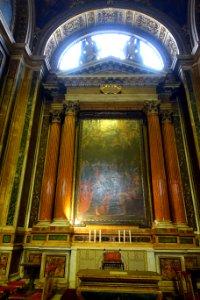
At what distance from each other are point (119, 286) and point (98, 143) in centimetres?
548

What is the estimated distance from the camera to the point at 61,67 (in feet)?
37.6

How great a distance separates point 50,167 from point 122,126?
327cm

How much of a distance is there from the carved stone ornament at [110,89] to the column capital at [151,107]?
128 cm

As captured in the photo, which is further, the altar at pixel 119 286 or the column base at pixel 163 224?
the column base at pixel 163 224

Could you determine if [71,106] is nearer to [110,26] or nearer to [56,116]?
[56,116]

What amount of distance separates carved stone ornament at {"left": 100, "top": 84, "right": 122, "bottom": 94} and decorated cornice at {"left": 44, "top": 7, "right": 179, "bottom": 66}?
3070 mm

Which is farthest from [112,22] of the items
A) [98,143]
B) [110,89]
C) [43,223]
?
[43,223]

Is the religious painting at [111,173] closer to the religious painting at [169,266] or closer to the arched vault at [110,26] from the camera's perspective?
the religious painting at [169,266]

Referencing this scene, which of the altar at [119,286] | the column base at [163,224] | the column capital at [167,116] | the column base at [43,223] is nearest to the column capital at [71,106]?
the column capital at [167,116]

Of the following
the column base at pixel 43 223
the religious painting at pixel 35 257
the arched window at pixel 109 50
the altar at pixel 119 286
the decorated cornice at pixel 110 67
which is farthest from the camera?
the arched window at pixel 109 50

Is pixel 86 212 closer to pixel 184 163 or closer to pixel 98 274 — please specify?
pixel 98 274

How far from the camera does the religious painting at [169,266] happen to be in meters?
6.85

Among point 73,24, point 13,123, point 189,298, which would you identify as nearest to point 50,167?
point 13,123

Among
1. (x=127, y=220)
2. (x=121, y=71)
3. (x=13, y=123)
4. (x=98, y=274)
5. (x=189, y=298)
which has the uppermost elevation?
(x=121, y=71)
